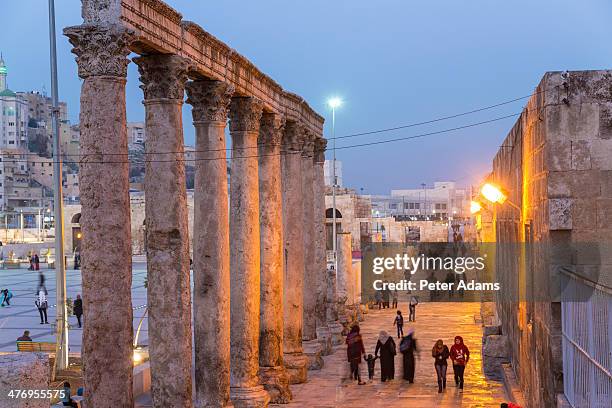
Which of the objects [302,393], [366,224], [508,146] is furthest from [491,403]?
[366,224]

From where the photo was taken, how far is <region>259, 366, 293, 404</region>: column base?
1817cm

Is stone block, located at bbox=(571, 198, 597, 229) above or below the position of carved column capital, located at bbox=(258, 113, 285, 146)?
below

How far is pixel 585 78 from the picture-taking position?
11.3m

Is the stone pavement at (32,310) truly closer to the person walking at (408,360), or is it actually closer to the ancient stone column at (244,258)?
the ancient stone column at (244,258)

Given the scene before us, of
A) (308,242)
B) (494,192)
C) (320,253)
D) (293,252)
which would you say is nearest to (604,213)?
(494,192)

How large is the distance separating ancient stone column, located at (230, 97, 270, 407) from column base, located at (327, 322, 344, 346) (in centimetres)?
959

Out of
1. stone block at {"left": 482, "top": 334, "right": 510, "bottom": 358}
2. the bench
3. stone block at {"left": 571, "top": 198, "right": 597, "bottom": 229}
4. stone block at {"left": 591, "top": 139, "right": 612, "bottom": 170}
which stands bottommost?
stone block at {"left": 482, "top": 334, "right": 510, "bottom": 358}

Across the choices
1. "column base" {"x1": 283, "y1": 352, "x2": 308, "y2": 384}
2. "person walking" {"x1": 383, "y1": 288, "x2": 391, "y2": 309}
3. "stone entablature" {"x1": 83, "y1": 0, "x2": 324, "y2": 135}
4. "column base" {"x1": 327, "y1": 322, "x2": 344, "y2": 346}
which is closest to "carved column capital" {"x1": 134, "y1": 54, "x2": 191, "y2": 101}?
"stone entablature" {"x1": 83, "y1": 0, "x2": 324, "y2": 135}

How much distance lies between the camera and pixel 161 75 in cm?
1289

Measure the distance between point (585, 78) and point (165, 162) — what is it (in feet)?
18.6

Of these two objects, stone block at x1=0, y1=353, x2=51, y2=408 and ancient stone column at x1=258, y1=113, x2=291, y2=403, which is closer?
stone block at x1=0, y1=353, x2=51, y2=408

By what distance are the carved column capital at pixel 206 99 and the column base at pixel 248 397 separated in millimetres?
5077

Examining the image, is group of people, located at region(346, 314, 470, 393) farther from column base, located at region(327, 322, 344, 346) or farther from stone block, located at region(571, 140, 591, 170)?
stone block, located at region(571, 140, 591, 170)

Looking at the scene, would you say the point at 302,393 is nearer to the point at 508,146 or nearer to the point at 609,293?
the point at 508,146
